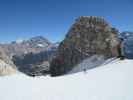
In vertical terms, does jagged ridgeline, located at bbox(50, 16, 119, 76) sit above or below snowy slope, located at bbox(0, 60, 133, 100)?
above

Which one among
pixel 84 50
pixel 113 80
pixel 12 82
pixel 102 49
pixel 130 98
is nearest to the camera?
pixel 130 98

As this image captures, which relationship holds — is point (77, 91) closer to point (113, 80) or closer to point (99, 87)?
point (99, 87)

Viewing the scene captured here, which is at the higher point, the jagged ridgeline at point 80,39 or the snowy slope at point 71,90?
the jagged ridgeline at point 80,39

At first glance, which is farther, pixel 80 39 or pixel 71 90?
pixel 80 39

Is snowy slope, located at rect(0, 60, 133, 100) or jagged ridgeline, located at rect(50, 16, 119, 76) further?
jagged ridgeline, located at rect(50, 16, 119, 76)

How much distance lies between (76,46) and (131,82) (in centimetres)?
6998

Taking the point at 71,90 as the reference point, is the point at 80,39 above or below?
above

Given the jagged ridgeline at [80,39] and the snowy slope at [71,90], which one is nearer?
the snowy slope at [71,90]

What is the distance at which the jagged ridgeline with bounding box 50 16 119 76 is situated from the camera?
247ft

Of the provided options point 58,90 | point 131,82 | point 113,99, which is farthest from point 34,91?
point 131,82

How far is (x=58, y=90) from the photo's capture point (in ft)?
31.7

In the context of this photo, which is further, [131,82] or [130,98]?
[131,82]

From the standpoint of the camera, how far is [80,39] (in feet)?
259

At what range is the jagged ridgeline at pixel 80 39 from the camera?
247 ft
